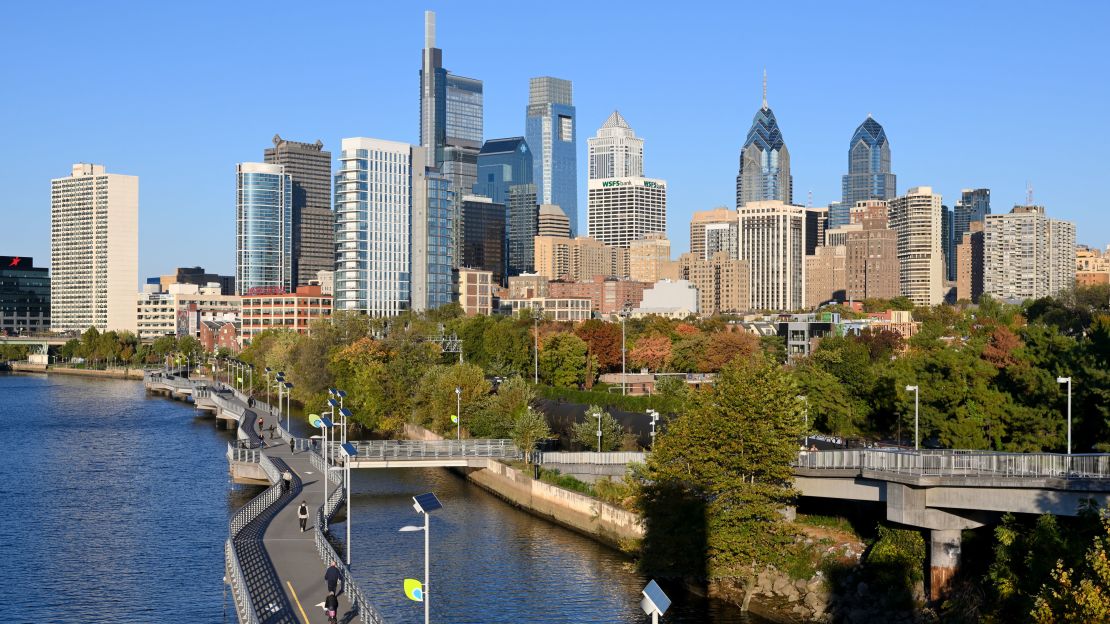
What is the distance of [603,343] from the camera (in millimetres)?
140875

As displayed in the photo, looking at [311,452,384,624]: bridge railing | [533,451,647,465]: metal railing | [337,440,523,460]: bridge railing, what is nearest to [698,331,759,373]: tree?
[337,440,523,460]: bridge railing

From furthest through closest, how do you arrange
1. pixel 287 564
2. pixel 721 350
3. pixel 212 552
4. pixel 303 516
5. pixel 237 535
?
pixel 721 350, pixel 212 552, pixel 303 516, pixel 237 535, pixel 287 564

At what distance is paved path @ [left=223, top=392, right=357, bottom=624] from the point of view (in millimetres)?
39256

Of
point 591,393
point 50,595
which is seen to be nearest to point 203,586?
point 50,595

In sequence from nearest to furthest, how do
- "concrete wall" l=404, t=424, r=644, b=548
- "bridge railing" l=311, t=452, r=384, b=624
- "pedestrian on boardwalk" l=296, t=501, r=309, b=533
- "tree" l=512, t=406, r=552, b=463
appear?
"bridge railing" l=311, t=452, r=384, b=624
"pedestrian on boardwalk" l=296, t=501, r=309, b=533
"concrete wall" l=404, t=424, r=644, b=548
"tree" l=512, t=406, r=552, b=463

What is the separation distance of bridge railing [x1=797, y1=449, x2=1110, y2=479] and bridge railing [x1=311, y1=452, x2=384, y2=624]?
2052 cm

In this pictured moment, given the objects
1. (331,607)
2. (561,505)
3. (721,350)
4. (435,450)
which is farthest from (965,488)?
(721,350)

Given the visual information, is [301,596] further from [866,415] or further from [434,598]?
[866,415]

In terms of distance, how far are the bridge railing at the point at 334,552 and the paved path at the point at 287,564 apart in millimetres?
306

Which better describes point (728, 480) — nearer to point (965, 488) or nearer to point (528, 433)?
point (965, 488)

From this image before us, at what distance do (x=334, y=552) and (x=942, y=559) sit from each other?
22.3 m

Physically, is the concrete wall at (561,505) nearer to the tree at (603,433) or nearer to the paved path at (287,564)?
the tree at (603,433)

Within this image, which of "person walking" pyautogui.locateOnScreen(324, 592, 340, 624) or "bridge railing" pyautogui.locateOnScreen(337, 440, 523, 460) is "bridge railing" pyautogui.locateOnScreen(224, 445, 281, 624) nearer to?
"person walking" pyautogui.locateOnScreen(324, 592, 340, 624)

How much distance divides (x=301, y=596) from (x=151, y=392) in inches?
5828
